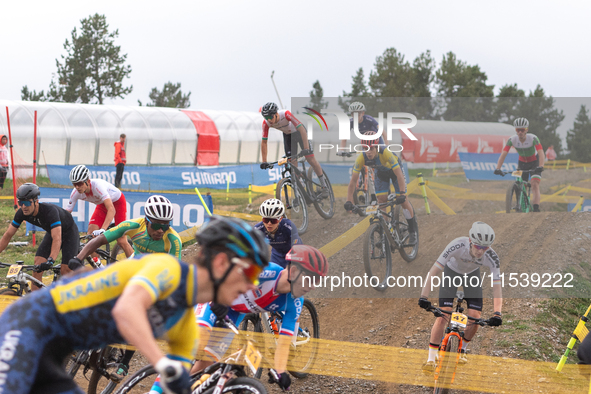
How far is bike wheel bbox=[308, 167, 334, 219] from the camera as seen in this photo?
1152 cm

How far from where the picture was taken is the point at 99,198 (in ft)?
29.6

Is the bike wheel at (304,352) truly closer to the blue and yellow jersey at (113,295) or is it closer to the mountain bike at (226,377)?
the mountain bike at (226,377)

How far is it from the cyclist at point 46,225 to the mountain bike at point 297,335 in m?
2.73

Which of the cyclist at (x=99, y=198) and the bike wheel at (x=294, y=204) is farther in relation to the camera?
the bike wheel at (x=294, y=204)

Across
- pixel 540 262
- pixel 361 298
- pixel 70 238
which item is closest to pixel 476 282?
pixel 361 298

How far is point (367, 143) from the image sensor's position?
10.7 meters

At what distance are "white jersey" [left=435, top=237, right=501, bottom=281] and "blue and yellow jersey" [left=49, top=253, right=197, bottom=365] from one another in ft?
17.3

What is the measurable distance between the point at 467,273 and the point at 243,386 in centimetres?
415

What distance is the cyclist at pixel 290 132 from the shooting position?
10.3 metres

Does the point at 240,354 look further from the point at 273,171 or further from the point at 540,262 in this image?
the point at 273,171

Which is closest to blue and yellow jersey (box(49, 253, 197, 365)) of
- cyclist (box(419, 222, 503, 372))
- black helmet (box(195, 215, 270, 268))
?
black helmet (box(195, 215, 270, 268))

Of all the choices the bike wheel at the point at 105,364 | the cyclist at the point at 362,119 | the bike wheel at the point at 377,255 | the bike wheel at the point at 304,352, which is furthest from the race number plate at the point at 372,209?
the bike wheel at the point at 105,364

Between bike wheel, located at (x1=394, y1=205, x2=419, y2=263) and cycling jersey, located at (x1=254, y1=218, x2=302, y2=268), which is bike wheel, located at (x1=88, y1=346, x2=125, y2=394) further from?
bike wheel, located at (x1=394, y1=205, x2=419, y2=263)

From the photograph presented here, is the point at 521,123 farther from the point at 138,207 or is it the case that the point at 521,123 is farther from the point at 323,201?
the point at 138,207
